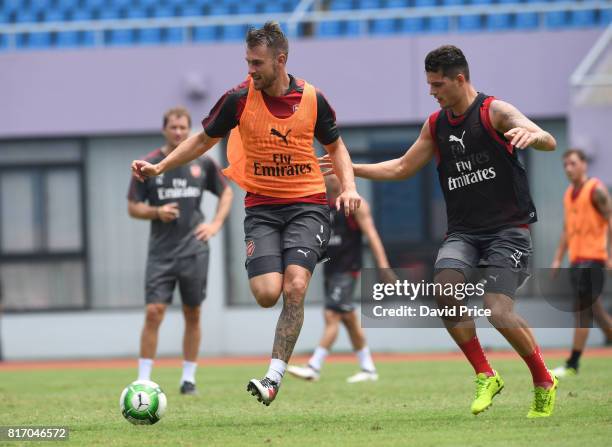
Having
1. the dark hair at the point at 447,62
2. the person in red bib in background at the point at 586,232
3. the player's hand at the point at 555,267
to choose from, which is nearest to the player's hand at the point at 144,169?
the dark hair at the point at 447,62

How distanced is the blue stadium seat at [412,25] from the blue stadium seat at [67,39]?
5838 millimetres

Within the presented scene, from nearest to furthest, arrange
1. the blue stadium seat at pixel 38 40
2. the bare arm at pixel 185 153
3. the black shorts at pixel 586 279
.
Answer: the bare arm at pixel 185 153
the black shorts at pixel 586 279
the blue stadium seat at pixel 38 40

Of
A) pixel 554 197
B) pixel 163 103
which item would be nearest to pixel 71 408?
pixel 163 103

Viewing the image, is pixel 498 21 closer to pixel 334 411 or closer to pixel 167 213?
pixel 167 213

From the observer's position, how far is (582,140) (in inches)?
720

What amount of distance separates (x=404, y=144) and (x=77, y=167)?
5508mm

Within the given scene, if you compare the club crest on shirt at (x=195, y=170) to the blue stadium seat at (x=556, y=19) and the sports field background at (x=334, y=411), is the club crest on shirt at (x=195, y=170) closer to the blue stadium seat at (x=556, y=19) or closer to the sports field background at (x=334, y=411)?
the sports field background at (x=334, y=411)

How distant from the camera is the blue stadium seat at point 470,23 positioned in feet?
66.6

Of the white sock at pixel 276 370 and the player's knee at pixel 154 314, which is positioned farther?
the player's knee at pixel 154 314

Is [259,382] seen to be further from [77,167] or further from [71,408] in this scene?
[77,167]

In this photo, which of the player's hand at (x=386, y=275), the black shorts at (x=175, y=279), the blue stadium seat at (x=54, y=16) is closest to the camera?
the black shorts at (x=175, y=279)

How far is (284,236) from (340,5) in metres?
13.9

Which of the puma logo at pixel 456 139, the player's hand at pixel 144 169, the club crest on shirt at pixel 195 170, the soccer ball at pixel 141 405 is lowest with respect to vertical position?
the soccer ball at pixel 141 405

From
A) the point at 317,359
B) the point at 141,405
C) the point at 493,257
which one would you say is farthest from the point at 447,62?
the point at 317,359
